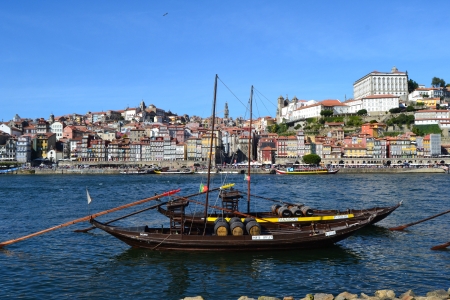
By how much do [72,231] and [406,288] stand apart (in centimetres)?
1481

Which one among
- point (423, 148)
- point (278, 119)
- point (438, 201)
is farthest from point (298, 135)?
point (438, 201)

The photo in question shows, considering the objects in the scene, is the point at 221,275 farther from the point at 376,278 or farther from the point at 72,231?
the point at 72,231

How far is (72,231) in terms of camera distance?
21562mm

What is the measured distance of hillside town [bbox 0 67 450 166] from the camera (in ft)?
300

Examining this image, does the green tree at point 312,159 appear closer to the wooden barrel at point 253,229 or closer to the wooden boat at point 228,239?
the wooden boat at point 228,239

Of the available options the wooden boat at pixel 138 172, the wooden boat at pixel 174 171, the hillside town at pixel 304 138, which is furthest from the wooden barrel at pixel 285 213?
the hillside town at pixel 304 138

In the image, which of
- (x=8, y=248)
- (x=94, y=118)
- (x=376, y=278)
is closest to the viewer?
(x=376, y=278)

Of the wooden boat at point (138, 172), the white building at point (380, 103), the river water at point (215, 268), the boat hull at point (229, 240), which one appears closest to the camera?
the river water at point (215, 268)

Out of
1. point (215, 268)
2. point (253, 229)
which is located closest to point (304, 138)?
point (253, 229)

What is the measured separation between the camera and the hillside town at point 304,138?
9131 centimetres

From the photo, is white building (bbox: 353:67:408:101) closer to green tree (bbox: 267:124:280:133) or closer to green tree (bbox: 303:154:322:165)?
green tree (bbox: 267:124:280:133)

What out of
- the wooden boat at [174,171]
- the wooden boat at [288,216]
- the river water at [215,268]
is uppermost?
the wooden boat at [174,171]

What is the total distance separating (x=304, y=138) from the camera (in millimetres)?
98500

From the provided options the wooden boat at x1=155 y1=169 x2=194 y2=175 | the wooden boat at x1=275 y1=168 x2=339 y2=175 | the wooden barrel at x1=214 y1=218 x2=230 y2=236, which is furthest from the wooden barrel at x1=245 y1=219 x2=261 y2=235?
the wooden boat at x1=155 y1=169 x2=194 y2=175
